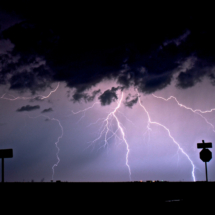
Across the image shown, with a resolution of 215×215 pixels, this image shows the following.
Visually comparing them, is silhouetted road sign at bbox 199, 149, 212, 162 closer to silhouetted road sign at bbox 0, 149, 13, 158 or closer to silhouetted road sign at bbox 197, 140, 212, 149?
silhouetted road sign at bbox 197, 140, 212, 149

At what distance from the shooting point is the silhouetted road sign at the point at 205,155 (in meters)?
12.4

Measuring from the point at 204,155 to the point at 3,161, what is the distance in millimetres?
8879

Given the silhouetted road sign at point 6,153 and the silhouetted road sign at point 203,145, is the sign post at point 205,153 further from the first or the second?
the silhouetted road sign at point 6,153

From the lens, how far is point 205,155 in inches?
493
